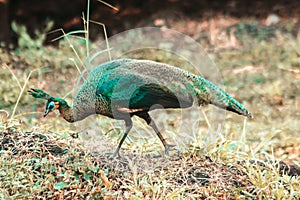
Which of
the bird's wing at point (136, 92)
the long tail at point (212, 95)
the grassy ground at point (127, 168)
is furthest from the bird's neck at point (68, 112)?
the long tail at point (212, 95)

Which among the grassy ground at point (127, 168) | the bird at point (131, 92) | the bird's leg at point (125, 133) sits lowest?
the grassy ground at point (127, 168)

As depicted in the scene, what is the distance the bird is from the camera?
4355mm

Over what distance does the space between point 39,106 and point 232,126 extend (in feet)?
7.27

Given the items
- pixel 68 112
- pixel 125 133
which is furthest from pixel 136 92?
pixel 68 112

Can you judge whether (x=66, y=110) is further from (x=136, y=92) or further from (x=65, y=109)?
(x=136, y=92)

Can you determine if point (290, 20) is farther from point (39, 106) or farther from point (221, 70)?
point (39, 106)

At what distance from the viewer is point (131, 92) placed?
4355 mm

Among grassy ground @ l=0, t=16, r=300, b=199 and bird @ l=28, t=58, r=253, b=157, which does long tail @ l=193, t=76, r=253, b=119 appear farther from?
grassy ground @ l=0, t=16, r=300, b=199

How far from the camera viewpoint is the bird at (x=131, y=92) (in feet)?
14.3

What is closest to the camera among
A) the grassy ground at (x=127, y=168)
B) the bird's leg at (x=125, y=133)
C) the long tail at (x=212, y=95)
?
the grassy ground at (x=127, y=168)

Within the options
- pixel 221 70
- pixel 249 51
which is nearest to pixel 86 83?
pixel 221 70

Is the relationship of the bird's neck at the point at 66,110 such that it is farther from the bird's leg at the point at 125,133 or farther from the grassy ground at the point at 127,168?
the bird's leg at the point at 125,133

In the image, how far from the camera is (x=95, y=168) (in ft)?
14.2

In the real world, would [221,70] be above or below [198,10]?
below
